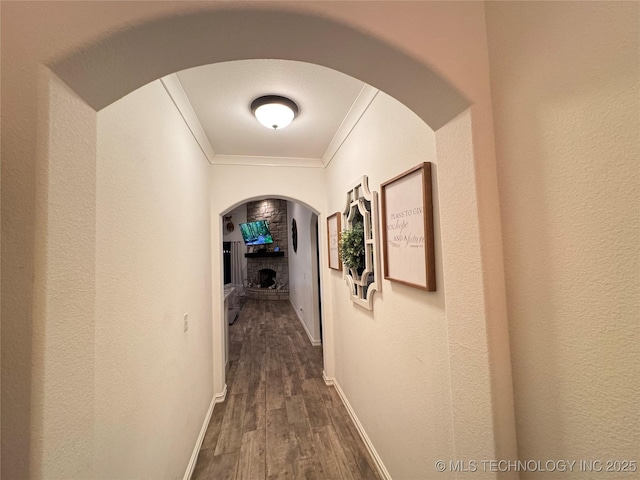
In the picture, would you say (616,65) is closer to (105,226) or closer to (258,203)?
(105,226)

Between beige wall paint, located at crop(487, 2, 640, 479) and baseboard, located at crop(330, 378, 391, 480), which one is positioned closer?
beige wall paint, located at crop(487, 2, 640, 479)

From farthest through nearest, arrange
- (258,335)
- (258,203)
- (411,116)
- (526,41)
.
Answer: (258,203), (258,335), (411,116), (526,41)

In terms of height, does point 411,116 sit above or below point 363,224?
above

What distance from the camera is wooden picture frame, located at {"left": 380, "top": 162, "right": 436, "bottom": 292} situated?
39.5 inches

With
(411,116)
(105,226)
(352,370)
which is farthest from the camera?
(352,370)

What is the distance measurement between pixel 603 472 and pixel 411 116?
1217 mm

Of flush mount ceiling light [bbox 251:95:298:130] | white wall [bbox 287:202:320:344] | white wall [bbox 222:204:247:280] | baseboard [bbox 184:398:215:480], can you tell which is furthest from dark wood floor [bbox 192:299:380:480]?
white wall [bbox 222:204:247:280]

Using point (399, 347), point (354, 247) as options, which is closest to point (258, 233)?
point (354, 247)

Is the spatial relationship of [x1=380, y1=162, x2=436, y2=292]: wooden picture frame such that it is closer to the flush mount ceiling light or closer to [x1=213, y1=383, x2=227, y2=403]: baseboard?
the flush mount ceiling light

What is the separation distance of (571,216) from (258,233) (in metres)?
7.63

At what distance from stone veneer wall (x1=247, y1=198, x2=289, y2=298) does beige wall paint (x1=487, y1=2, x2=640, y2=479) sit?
685 cm

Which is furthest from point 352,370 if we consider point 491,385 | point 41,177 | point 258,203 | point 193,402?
point 258,203

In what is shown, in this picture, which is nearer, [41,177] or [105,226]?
[41,177]

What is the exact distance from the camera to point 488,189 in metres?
0.65
